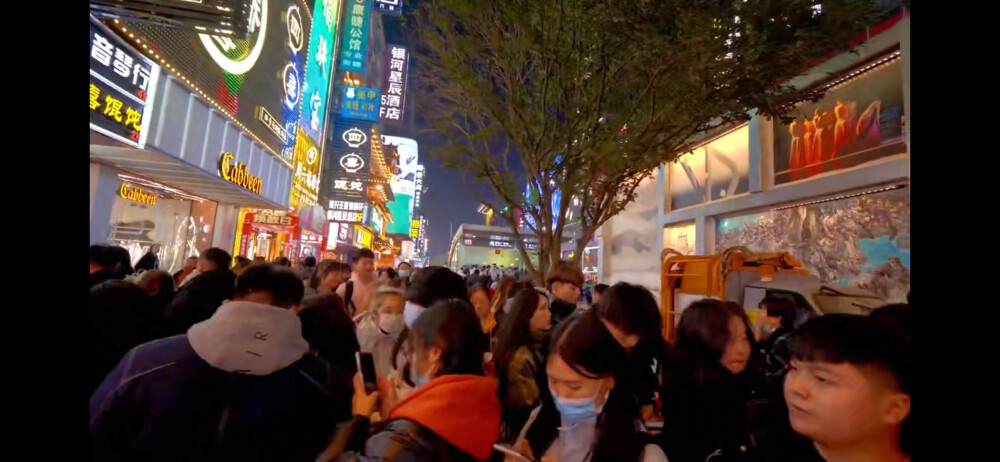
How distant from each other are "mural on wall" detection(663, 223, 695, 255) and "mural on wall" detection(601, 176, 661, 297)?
0.67 metres

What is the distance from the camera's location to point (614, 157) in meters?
6.90

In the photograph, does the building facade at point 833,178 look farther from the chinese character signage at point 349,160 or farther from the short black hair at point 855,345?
the chinese character signage at point 349,160

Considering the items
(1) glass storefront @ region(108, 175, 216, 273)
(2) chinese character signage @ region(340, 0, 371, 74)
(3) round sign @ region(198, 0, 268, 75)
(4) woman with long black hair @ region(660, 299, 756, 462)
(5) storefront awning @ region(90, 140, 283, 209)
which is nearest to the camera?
(4) woman with long black hair @ region(660, 299, 756, 462)

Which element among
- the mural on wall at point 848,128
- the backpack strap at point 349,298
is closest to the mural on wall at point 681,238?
the mural on wall at point 848,128

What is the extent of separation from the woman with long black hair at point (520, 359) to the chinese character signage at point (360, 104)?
34786mm

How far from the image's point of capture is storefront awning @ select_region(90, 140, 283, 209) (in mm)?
10016

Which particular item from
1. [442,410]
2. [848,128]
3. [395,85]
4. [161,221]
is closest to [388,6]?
[395,85]

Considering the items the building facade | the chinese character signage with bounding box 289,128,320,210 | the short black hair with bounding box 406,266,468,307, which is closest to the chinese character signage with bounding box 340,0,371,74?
the chinese character signage with bounding box 289,128,320,210

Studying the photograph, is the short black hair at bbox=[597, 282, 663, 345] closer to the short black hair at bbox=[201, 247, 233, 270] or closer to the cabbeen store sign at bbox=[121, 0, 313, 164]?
the short black hair at bbox=[201, 247, 233, 270]

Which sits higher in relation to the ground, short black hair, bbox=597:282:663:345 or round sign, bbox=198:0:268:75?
round sign, bbox=198:0:268:75

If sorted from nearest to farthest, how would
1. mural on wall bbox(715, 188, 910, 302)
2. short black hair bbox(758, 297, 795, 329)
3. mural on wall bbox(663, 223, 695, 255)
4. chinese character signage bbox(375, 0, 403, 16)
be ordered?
short black hair bbox(758, 297, 795, 329)
mural on wall bbox(715, 188, 910, 302)
mural on wall bbox(663, 223, 695, 255)
chinese character signage bbox(375, 0, 403, 16)
